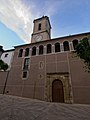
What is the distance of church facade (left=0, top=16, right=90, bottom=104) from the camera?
12617 millimetres

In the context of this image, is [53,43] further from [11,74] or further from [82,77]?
[11,74]

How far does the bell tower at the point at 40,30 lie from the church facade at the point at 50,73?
17.3 feet

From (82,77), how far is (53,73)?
4.07 metres

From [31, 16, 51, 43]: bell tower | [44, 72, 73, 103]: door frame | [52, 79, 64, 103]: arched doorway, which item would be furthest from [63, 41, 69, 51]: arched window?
[31, 16, 51, 43]: bell tower

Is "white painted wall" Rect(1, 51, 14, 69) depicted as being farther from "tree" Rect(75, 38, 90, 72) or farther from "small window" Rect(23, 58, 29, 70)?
"tree" Rect(75, 38, 90, 72)

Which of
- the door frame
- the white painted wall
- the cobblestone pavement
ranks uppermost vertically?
the white painted wall

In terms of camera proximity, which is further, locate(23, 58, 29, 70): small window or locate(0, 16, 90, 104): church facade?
locate(23, 58, 29, 70): small window

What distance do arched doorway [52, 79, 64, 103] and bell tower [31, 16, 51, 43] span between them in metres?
11.8

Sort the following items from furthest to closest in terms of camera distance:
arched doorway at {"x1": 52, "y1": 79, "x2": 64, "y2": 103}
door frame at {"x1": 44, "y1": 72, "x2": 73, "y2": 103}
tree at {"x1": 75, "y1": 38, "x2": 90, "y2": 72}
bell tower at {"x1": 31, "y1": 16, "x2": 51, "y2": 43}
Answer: bell tower at {"x1": 31, "y1": 16, "x2": 51, "y2": 43} → arched doorway at {"x1": 52, "y1": 79, "x2": 64, "y2": 103} → door frame at {"x1": 44, "y1": 72, "x2": 73, "y2": 103} → tree at {"x1": 75, "y1": 38, "x2": 90, "y2": 72}

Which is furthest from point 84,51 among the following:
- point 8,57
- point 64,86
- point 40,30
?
point 40,30

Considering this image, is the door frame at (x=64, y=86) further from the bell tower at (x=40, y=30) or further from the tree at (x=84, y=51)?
the bell tower at (x=40, y=30)

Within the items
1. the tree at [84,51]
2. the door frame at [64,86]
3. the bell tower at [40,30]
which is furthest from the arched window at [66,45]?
the tree at [84,51]

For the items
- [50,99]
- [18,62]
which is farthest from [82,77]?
[18,62]

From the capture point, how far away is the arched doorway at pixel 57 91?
13.1m
